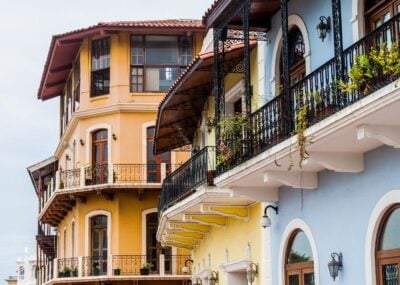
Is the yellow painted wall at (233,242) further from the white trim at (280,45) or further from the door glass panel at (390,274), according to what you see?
the door glass panel at (390,274)

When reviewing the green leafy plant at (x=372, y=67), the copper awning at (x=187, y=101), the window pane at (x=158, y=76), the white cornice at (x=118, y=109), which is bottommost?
the green leafy plant at (x=372, y=67)

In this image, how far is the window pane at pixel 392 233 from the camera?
1093 centimetres

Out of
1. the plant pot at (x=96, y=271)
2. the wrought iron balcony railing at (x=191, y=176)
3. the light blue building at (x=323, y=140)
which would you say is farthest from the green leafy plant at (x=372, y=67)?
the plant pot at (x=96, y=271)

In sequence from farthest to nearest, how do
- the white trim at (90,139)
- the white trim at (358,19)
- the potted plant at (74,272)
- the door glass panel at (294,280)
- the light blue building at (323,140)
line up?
the white trim at (90,139)
the potted plant at (74,272)
the door glass panel at (294,280)
the white trim at (358,19)
the light blue building at (323,140)

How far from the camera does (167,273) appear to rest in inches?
1345

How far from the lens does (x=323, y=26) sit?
13.1 metres

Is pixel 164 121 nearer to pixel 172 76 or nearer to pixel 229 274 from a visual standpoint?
pixel 229 274

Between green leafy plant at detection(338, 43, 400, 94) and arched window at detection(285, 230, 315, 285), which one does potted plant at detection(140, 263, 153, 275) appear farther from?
green leafy plant at detection(338, 43, 400, 94)

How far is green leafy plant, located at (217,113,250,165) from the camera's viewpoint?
14.1 metres

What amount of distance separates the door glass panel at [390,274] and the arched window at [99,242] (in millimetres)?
23837

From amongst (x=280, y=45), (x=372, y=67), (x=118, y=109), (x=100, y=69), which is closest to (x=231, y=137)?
(x=280, y=45)

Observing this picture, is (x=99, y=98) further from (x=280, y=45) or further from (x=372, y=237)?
(x=372, y=237)

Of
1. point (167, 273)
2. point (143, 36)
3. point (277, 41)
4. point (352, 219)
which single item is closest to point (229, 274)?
point (277, 41)

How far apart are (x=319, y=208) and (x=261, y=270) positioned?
10.2ft
